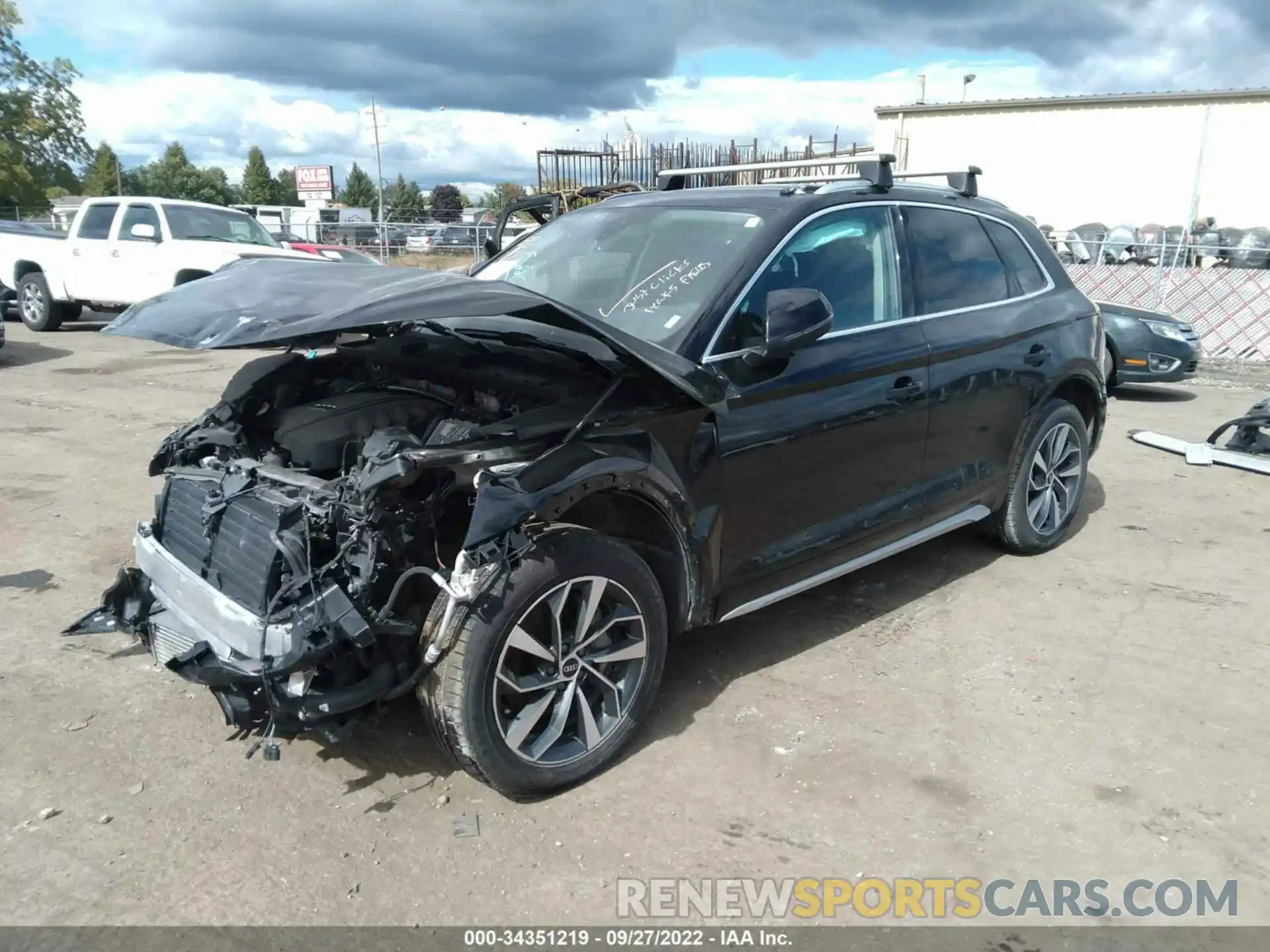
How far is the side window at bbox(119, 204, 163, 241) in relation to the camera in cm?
1262

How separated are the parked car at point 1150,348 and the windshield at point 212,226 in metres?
10.7

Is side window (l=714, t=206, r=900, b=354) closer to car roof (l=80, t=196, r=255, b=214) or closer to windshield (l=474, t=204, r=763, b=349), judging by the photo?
windshield (l=474, t=204, r=763, b=349)

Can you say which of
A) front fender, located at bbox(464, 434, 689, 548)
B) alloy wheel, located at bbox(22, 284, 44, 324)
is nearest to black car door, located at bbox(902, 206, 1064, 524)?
Answer: front fender, located at bbox(464, 434, 689, 548)

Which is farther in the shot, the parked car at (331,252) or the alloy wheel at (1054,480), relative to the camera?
the parked car at (331,252)

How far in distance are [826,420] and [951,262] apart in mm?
1320

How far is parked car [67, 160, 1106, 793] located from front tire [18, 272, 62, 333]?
41.8ft

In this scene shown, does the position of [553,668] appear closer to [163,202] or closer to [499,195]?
[163,202]

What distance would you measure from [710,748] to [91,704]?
234cm

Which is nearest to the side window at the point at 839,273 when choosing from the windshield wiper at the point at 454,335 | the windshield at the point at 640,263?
the windshield at the point at 640,263

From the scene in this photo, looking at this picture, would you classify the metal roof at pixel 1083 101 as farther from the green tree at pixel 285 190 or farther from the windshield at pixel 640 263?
the green tree at pixel 285 190

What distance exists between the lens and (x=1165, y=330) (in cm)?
996

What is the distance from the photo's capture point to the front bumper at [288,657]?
2.62 metres

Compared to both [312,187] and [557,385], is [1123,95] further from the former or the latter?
[312,187]

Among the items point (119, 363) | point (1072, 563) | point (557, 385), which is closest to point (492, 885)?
point (557, 385)
